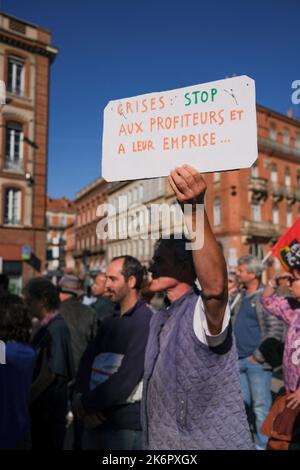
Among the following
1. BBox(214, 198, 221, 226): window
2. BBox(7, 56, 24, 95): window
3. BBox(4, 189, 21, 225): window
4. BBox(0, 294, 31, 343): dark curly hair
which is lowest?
BBox(0, 294, 31, 343): dark curly hair

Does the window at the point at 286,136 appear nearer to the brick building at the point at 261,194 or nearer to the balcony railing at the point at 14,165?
the brick building at the point at 261,194

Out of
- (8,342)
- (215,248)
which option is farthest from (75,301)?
(215,248)

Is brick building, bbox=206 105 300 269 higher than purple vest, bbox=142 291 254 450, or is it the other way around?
brick building, bbox=206 105 300 269

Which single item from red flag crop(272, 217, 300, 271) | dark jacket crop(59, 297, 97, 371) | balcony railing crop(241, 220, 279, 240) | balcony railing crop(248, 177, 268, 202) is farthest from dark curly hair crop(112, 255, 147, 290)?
balcony railing crop(248, 177, 268, 202)

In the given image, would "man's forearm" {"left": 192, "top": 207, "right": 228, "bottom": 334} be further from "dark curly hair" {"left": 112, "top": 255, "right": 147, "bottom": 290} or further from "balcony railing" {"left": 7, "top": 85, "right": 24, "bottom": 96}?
"balcony railing" {"left": 7, "top": 85, "right": 24, "bottom": 96}

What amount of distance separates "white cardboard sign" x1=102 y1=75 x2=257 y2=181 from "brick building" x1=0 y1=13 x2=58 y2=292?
17159mm

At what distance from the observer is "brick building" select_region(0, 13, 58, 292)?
59.4 feet

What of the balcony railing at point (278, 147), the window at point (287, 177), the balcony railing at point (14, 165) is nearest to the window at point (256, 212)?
the window at point (287, 177)

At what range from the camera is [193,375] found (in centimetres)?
163

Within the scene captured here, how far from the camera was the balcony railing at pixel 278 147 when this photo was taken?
31084mm

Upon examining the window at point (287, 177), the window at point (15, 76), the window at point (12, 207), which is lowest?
the window at point (12, 207)

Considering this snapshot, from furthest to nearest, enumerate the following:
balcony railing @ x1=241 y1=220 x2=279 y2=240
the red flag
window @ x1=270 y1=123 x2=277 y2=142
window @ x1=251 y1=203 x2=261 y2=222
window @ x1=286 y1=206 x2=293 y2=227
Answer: window @ x1=286 y1=206 x2=293 y2=227 < window @ x1=270 y1=123 x2=277 y2=142 < window @ x1=251 y1=203 x2=261 y2=222 < balcony railing @ x1=241 y1=220 x2=279 y2=240 < the red flag

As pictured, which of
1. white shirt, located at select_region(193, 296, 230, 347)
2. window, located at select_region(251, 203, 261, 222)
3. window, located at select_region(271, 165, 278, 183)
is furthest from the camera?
window, located at select_region(271, 165, 278, 183)

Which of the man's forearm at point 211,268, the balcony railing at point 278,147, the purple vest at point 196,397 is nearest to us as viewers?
the man's forearm at point 211,268
